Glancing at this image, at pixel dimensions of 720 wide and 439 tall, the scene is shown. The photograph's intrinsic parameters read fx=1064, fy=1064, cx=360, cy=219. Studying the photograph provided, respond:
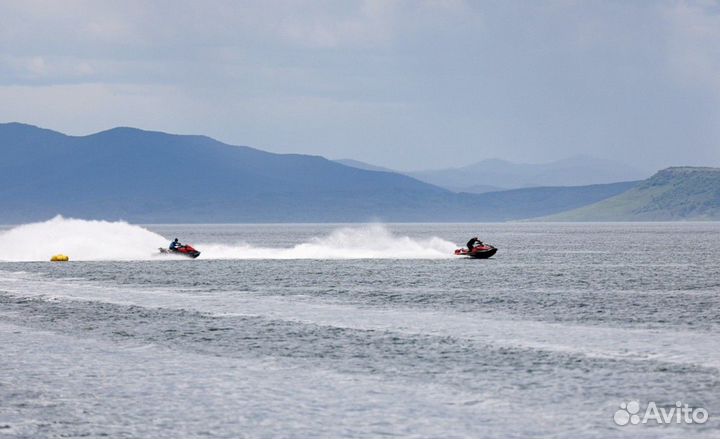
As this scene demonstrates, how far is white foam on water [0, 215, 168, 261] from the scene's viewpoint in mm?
142875

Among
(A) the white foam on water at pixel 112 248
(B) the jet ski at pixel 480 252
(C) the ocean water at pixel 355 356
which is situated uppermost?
(A) the white foam on water at pixel 112 248

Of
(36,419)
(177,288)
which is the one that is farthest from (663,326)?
(177,288)

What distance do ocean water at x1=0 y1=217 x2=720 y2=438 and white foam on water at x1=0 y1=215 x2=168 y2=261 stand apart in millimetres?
48244

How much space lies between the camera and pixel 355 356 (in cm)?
4441

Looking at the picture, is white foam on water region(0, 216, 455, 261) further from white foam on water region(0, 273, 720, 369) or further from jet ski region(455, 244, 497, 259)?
white foam on water region(0, 273, 720, 369)

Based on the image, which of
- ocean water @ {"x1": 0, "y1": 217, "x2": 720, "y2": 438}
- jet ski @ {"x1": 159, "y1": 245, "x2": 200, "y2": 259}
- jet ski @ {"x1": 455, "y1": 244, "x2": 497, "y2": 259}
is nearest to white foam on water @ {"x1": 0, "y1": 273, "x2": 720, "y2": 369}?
ocean water @ {"x1": 0, "y1": 217, "x2": 720, "y2": 438}

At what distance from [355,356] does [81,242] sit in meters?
110

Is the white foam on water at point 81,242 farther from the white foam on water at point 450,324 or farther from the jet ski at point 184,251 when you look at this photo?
the white foam on water at point 450,324

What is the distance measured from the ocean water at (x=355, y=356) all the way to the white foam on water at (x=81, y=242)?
4824 cm

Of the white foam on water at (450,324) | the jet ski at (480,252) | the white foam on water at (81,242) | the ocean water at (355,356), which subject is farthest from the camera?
the white foam on water at (81,242)

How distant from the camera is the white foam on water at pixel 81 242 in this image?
469 ft

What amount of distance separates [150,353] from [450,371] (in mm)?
13830

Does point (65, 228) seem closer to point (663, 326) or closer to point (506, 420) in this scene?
point (663, 326)

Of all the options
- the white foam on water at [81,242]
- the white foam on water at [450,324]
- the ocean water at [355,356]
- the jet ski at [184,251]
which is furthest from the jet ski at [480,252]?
the white foam on water at [450,324]
